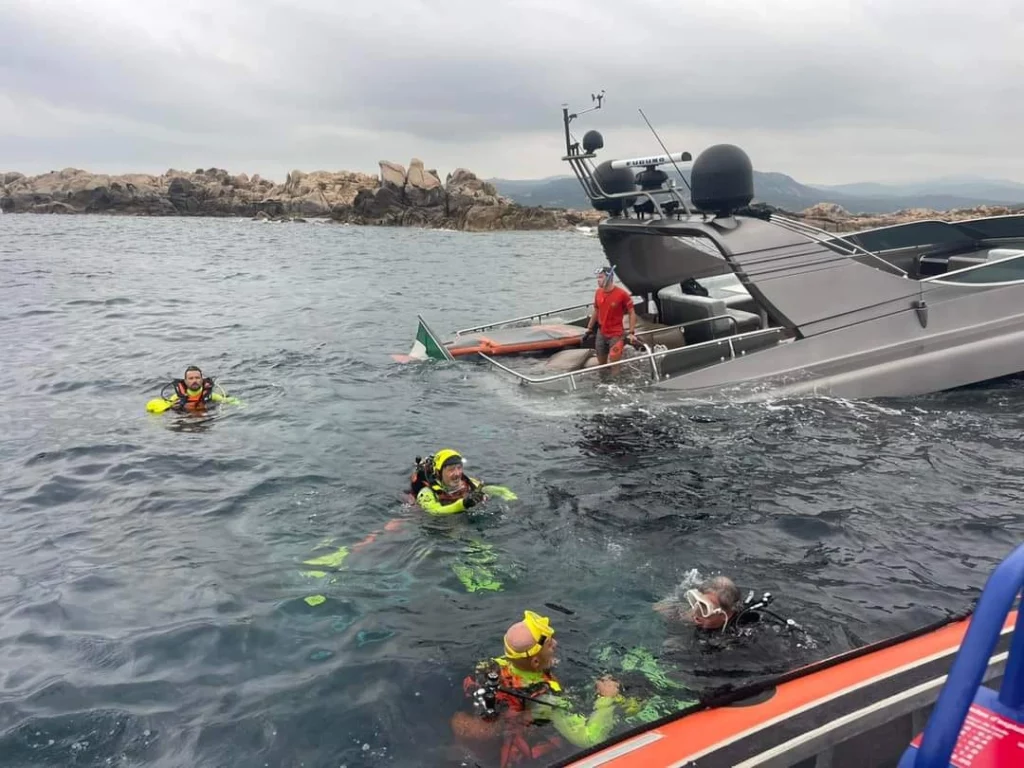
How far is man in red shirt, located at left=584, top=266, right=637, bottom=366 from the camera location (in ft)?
41.2

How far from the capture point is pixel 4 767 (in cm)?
453

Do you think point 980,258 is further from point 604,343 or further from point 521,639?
point 521,639

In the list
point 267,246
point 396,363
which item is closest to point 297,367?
point 396,363

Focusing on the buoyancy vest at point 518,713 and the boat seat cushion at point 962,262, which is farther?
the boat seat cushion at point 962,262

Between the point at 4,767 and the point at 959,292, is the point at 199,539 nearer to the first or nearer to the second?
the point at 4,767

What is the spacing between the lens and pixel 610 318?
497 inches

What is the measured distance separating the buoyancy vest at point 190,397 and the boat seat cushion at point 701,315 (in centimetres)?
848

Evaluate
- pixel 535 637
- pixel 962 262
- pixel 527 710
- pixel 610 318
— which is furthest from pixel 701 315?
pixel 527 710

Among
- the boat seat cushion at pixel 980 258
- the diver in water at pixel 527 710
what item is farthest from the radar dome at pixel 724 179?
the diver in water at pixel 527 710

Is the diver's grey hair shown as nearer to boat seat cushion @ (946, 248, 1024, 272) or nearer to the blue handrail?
the blue handrail

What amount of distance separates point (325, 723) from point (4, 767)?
1.95m

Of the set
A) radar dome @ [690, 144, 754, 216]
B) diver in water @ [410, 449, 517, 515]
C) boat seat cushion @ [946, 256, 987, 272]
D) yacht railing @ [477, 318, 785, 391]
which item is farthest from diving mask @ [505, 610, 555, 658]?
boat seat cushion @ [946, 256, 987, 272]

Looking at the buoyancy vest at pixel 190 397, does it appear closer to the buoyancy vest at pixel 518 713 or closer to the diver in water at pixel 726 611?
the buoyancy vest at pixel 518 713

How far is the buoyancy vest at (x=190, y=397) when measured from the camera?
11.8m
